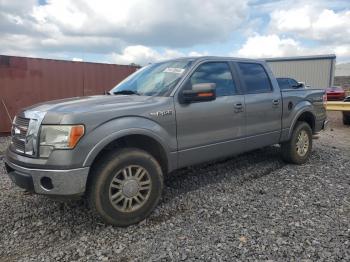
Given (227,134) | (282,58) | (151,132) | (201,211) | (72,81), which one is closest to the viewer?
(151,132)

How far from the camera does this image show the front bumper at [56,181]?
3.13 m

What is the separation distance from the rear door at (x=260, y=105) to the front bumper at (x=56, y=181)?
2.56 meters

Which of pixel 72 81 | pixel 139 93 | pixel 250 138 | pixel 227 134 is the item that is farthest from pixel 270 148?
pixel 72 81

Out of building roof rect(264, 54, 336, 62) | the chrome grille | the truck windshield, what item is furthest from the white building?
the chrome grille

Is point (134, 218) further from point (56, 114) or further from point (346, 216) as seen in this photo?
point (346, 216)

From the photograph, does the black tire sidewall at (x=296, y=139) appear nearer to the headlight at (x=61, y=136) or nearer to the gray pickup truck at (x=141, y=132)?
the gray pickup truck at (x=141, y=132)

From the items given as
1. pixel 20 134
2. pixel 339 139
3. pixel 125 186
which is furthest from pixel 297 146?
pixel 20 134

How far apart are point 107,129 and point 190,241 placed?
1359 mm

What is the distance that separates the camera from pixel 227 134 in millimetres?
4512

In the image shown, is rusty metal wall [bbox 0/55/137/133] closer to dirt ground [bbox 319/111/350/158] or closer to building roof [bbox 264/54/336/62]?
dirt ground [bbox 319/111/350/158]

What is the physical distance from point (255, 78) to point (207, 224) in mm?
2562

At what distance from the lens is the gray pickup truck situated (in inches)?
125

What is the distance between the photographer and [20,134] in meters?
3.47

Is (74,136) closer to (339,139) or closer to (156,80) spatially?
(156,80)
